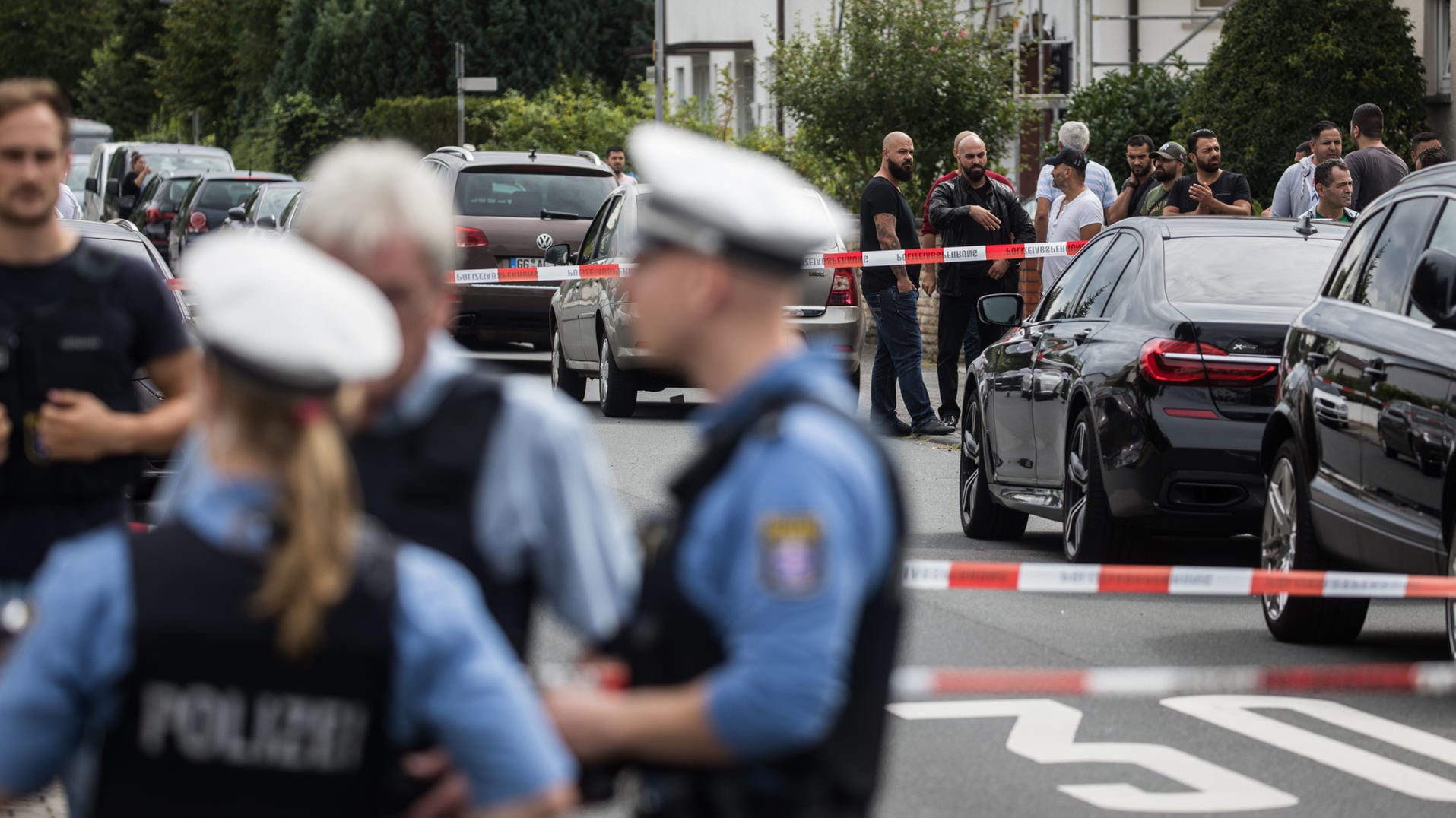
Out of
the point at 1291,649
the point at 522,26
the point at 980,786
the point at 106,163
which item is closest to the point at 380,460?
the point at 980,786

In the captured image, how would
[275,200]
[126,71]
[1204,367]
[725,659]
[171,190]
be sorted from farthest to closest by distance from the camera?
[126,71] → [171,190] → [275,200] → [1204,367] → [725,659]

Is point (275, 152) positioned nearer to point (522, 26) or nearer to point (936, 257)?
point (522, 26)

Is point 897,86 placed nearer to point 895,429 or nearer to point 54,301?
point 895,429

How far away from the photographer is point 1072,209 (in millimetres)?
17109

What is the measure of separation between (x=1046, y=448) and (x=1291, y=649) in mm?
2509

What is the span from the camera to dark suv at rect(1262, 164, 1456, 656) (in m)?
Answer: 7.67

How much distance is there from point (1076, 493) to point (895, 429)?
640cm

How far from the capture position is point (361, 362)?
259 cm

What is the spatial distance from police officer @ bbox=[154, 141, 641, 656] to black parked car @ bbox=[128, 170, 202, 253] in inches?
1268

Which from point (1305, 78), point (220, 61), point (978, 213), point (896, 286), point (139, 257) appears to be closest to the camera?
point (139, 257)

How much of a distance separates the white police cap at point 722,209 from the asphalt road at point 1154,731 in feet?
11.8

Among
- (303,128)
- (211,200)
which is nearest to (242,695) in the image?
(211,200)

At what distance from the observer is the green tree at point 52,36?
94.4 m

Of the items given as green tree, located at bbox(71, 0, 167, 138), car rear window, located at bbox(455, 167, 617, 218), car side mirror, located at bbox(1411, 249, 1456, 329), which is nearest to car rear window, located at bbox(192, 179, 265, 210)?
car rear window, located at bbox(455, 167, 617, 218)
